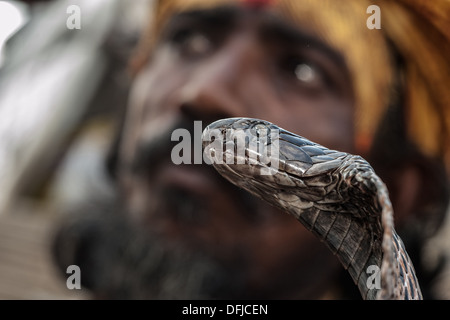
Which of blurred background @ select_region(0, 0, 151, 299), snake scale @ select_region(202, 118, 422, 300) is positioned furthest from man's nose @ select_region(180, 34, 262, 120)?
blurred background @ select_region(0, 0, 151, 299)

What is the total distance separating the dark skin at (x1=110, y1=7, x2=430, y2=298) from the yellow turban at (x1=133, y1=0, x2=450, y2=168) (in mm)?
25

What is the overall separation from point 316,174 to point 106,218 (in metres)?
1.08

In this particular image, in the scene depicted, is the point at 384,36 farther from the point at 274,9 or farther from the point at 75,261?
the point at 75,261

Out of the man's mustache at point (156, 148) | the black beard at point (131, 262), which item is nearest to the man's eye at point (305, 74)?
the man's mustache at point (156, 148)

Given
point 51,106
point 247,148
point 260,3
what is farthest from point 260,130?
point 51,106

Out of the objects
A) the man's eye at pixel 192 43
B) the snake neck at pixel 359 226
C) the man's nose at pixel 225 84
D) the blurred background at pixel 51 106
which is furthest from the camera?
the blurred background at pixel 51 106

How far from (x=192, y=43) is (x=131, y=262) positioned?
457mm

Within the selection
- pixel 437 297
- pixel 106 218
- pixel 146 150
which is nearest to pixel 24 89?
pixel 106 218

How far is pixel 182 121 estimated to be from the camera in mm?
1143

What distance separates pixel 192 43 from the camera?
127 cm

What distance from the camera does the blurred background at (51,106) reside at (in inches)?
87.7

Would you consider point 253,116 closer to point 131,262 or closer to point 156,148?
point 156,148

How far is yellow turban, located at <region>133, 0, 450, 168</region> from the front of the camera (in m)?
1.18

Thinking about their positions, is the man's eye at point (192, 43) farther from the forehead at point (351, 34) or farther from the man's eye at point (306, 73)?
the man's eye at point (306, 73)
